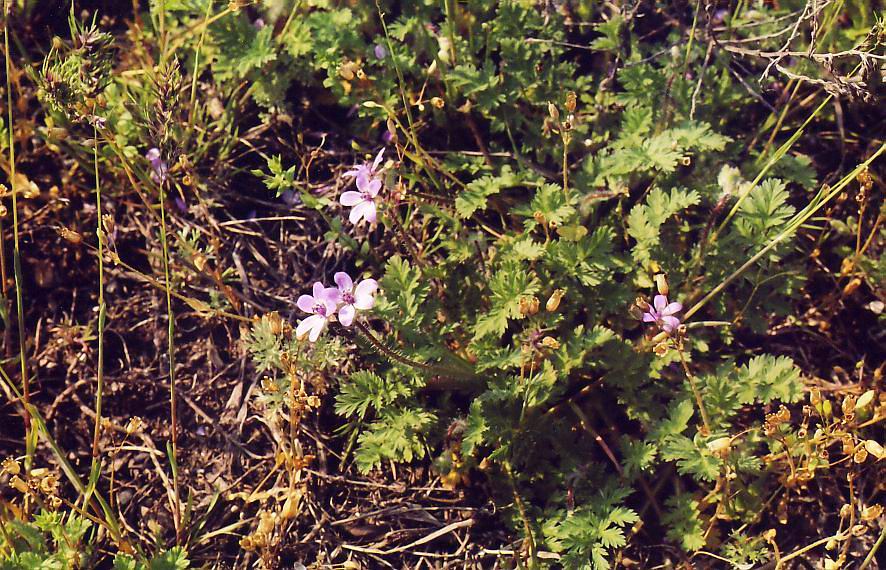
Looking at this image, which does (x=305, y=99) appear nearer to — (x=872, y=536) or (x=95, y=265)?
(x=95, y=265)

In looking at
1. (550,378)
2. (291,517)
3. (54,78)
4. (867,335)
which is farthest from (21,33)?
(867,335)

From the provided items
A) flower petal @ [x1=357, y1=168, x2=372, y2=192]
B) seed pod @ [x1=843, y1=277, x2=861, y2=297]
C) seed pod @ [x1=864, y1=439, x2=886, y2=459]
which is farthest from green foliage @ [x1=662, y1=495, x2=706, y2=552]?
flower petal @ [x1=357, y1=168, x2=372, y2=192]

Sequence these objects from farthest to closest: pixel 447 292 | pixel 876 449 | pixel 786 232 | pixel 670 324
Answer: pixel 447 292
pixel 786 232
pixel 670 324
pixel 876 449

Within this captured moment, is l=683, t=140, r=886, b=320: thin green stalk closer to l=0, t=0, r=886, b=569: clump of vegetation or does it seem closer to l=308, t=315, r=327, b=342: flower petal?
l=0, t=0, r=886, b=569: clump of vegetation

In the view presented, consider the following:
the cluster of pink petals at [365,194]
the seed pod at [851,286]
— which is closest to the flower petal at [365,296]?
the cluster of pink petals at [365,194]

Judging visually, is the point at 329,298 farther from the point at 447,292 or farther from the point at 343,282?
the point at 447,292

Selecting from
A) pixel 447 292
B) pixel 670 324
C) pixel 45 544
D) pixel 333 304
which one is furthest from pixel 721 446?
pixel 45 544
